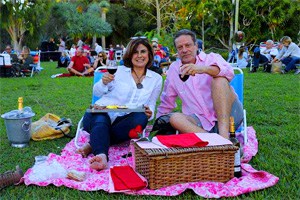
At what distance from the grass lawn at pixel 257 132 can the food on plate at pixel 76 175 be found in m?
0.13

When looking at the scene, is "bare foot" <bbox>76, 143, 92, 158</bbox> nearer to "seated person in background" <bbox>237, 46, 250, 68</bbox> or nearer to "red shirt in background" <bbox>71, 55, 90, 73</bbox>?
"red shirt in background" <bbox>71, 55, 90, 73</bbox>

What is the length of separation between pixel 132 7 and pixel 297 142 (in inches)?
1438

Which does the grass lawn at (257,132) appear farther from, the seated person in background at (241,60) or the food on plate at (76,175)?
the seated person in background at (241,60)

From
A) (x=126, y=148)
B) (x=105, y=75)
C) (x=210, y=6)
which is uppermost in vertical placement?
(x=210, y=6)

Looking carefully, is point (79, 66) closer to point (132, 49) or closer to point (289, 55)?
point (289, 55)

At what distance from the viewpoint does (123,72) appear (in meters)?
3.69

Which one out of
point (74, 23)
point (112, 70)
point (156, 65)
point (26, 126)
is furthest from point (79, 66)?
point (74, 23)

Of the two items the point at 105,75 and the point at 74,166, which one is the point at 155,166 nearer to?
the point at 74,166

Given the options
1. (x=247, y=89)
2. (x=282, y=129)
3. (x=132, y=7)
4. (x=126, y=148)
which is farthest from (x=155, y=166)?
(x=132, y=7)

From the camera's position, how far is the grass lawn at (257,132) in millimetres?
2588

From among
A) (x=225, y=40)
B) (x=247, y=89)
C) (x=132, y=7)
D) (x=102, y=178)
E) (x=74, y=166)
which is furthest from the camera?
(x=132, y=7)

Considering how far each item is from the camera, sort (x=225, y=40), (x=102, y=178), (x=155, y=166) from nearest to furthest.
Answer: (x=155, y=166), (x=102, y=178), (x=225, y=40)

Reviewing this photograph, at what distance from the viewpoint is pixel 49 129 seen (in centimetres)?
414

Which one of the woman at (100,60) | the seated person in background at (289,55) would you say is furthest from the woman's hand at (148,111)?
the woman at (100,60)
